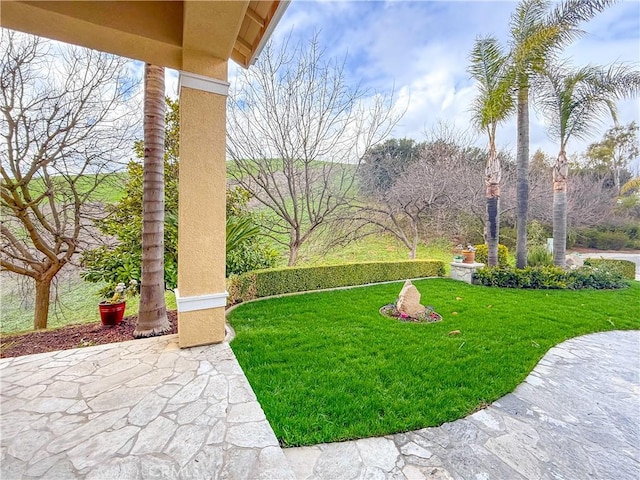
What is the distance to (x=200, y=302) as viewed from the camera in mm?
3234

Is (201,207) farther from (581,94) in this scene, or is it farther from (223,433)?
(581,94)

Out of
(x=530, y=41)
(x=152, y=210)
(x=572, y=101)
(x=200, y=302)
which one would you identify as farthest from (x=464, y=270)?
(x=152, y=210)

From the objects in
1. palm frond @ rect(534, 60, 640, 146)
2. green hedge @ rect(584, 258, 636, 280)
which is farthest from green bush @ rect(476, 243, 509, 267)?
palm frond @ rect(534, 60, 640, 146)

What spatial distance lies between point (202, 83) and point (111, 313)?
360 centimetres

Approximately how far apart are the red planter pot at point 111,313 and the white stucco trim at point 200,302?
1892 mm

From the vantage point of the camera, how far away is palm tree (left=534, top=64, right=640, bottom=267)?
7.68 meters

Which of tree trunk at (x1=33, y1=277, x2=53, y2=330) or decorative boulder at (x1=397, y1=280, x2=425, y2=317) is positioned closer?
tree trunk at (x1=33, y1=277, x2=53, y2=330)

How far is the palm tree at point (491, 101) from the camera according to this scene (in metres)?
7.78

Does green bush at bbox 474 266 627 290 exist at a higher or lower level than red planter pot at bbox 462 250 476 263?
lower

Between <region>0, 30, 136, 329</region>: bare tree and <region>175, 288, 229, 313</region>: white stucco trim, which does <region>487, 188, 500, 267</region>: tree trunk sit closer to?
<region>175, 288, 229, 313</region>: white stucco trim

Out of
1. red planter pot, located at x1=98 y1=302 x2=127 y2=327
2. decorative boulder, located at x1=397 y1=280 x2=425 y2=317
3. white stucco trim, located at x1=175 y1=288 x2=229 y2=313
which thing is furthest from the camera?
decorative boulder, located at x1=397 y1=280 x2=425 y2=317

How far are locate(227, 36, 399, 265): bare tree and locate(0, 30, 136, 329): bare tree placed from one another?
3.06 meters

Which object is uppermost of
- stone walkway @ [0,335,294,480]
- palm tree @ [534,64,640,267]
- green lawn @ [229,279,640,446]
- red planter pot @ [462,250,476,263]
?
palm tree @ [534,64,640,267]

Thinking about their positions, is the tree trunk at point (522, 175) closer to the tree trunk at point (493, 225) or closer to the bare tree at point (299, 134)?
the tree trunk at point (493, 225)
